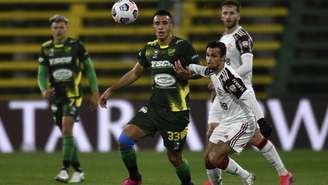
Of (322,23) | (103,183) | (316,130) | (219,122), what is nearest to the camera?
(219,122)

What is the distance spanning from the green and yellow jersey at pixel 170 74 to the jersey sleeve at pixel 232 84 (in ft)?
2.33

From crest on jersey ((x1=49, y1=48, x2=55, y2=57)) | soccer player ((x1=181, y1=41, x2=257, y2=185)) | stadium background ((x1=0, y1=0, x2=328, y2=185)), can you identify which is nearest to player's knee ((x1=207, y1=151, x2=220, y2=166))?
soccer player ((x1=181, y1=41, x2=257, y2=185))

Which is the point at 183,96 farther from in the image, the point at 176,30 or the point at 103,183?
the point at 176,30

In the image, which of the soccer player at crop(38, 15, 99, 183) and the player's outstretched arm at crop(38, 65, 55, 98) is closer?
the soccer player at crop(38, 15, 99, 183)

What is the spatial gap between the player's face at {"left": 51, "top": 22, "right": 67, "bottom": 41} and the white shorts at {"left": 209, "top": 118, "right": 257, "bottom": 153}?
353 centimetres

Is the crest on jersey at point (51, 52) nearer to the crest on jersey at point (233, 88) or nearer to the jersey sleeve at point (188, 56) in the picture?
the jersey sleeve at point (188, 56)

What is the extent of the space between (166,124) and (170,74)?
22.1 inches

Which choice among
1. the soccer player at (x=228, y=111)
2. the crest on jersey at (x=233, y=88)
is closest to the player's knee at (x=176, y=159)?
the soccer player at (x=228, y=111)

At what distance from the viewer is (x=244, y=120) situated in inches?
385

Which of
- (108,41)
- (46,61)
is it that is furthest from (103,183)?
(108,41)

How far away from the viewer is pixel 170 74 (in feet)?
33.5

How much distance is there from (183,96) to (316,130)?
697cm

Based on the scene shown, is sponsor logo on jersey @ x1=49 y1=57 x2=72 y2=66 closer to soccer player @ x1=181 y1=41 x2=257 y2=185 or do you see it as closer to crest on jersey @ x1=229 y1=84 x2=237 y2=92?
soccer player @ x1=181 y1=41 x2=257 y2=185

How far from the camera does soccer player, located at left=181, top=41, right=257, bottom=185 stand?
31.4 feet
